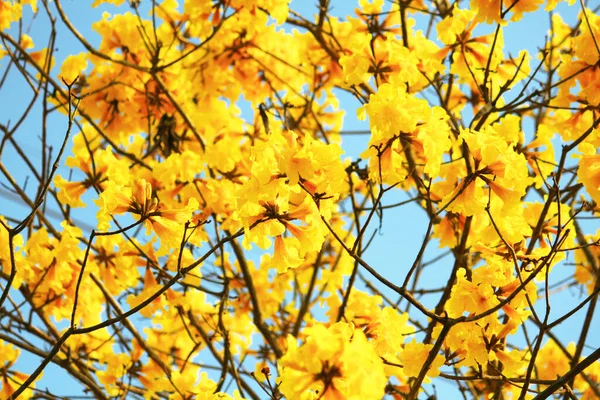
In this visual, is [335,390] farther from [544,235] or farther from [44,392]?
[44,392]

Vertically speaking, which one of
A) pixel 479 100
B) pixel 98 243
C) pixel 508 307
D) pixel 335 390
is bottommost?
pixel 335 390

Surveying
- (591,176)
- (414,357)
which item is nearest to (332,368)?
(414,357)

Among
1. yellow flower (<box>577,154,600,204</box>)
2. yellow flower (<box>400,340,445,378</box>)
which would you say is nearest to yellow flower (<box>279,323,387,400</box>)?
yellow flower (<box>400,340,445,378</box>)


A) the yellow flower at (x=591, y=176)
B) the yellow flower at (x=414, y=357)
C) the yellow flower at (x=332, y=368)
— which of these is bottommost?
the yellow flower at (x=332, y=368)

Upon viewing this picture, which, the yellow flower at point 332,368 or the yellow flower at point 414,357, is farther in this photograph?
the yellow flower at point 414,357

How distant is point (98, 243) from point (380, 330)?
194cm

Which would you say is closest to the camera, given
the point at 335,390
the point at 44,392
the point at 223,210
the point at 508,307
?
the point at 335,390

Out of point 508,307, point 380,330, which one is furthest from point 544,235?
point 380,330

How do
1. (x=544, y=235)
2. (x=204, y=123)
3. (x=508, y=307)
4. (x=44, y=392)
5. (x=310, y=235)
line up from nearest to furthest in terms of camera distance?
1. (x=310, y=235)
2. (x=508, y=307)
3. (x=544, y=235)
4. (x=44, y=392)
5. (x=204, y=123)

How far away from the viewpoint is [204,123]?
4.75m

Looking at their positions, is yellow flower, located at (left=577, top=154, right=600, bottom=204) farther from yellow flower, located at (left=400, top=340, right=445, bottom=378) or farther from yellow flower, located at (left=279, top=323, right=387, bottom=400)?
yellow flower, located at (left=279, top=323, right=387, bottom=400)

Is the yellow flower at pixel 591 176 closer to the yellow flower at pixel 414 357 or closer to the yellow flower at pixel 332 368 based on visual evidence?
the yellow flower at pixel 414 357

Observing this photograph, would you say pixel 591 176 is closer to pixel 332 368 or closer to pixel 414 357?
pixel 414 357

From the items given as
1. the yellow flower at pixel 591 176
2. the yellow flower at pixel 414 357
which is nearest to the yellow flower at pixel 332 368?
the yellow flower at pixel 414 357
